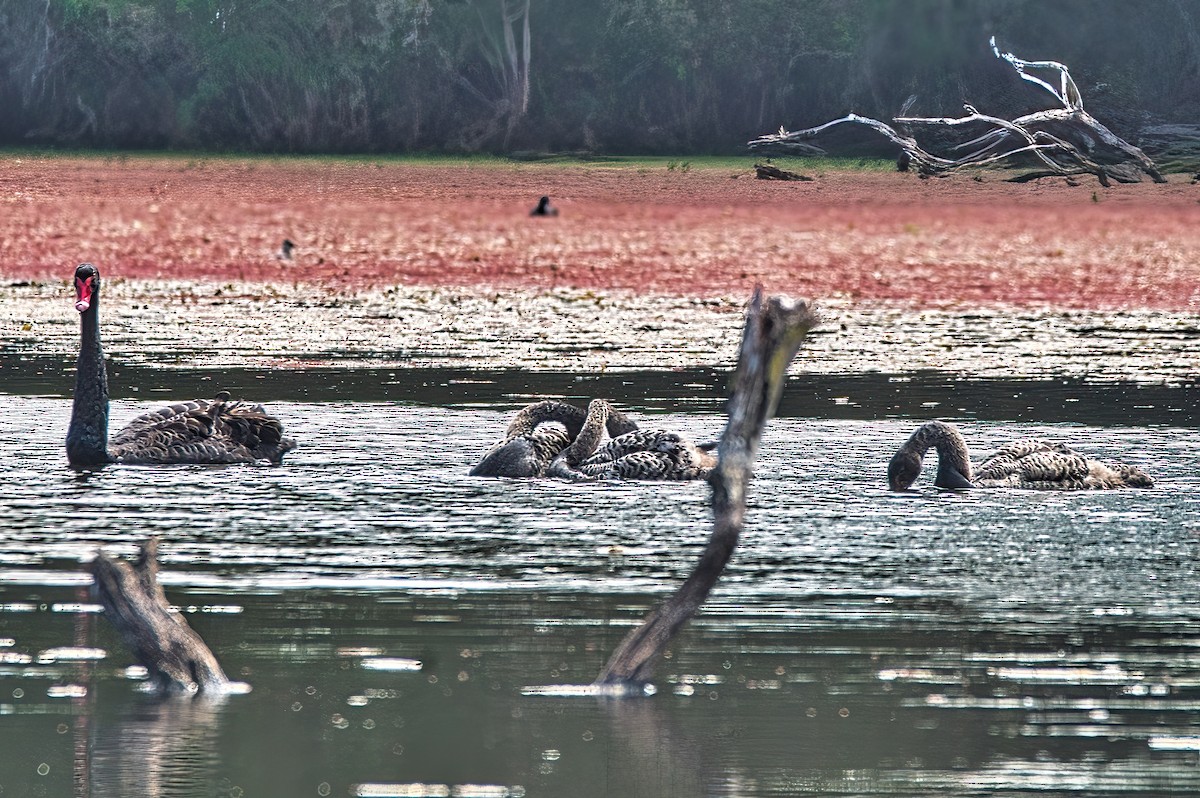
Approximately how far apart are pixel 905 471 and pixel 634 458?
1594 mm

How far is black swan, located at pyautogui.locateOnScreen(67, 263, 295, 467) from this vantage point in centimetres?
1298

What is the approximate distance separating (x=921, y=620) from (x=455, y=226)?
2980cm

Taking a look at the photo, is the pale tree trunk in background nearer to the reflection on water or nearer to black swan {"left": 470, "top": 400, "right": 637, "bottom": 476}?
black swan {"left": 470, "top": 400, "right": 637, "bottom": 476}

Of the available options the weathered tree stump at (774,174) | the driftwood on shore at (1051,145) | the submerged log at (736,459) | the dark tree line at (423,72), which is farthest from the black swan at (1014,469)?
the dark tree line at (423,72)

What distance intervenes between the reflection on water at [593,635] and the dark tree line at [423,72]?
42.6m

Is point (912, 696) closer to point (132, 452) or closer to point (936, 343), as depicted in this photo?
point (132, 452)

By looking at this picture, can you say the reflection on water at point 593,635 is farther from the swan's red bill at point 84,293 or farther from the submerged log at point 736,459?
→ the swan's red bill at point 84,293

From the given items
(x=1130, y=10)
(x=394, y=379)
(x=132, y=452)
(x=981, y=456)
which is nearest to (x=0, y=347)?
(x=394, y=379)

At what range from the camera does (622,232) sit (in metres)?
37.1

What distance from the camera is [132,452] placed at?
13211mm

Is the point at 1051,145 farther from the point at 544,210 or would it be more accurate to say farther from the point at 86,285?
the point at 86,285

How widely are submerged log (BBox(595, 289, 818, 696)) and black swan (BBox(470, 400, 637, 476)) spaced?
518cm

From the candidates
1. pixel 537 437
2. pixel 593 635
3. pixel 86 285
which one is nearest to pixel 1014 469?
pixel 537 437

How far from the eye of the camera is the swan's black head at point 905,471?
1238 cm
